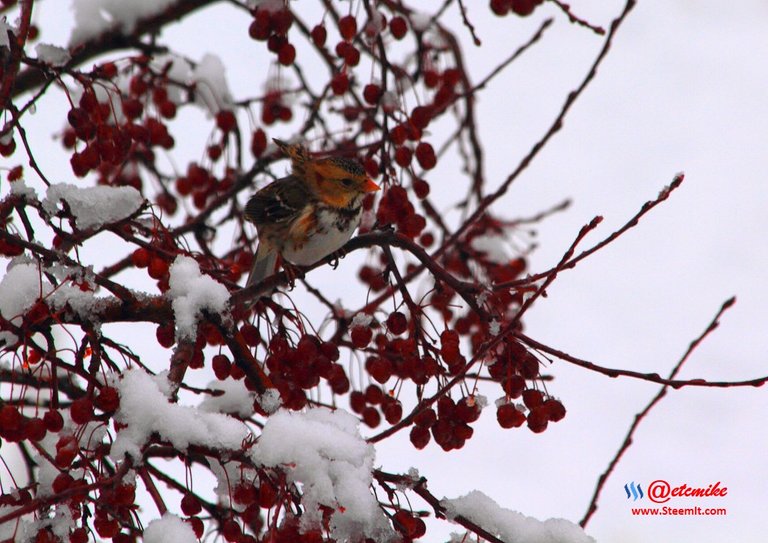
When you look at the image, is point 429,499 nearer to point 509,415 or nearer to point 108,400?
point 509,415

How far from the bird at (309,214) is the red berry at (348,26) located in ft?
1.25

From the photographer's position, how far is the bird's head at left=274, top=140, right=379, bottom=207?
9.28 ft

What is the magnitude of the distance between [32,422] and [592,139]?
580 centimetres

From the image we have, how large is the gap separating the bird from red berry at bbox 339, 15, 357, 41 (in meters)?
0.38

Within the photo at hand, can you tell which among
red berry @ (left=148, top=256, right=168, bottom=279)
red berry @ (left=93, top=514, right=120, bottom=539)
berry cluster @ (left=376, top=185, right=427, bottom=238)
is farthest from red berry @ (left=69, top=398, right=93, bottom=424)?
berry cluster @ (left=376, top=185, right=427, bottom=238)

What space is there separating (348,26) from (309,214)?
58 cm

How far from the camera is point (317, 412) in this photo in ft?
5.35

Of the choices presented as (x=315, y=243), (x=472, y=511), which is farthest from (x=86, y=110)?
(x=472, y=511)

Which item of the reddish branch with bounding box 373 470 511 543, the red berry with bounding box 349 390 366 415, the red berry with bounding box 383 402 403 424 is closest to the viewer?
the reddish branch with bounding box 373 470 511 543

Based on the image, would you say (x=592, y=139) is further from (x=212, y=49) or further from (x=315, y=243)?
(x=315, y=243)

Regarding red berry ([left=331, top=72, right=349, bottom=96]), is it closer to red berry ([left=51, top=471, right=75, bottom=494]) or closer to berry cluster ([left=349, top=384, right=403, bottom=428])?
berry cluster ([left=349, top=384, right=403, bottom=428])

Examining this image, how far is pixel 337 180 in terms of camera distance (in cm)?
285

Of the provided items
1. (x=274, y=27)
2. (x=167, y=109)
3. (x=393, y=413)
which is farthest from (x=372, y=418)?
(x=167, y=109)

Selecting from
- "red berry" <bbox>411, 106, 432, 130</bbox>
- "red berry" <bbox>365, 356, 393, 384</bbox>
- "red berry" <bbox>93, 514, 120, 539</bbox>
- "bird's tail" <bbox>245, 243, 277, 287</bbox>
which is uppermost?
"red berry" <bbox>411, 106, 432, 130</bbox>
